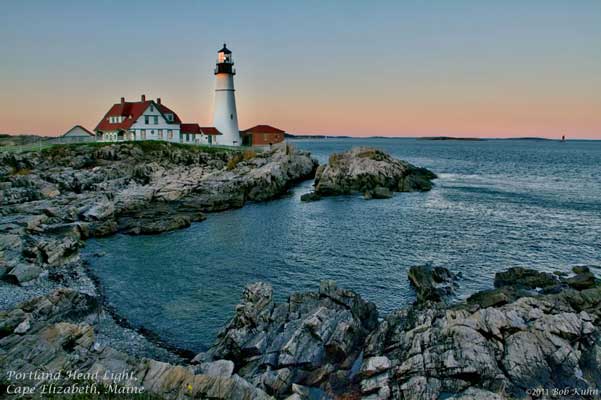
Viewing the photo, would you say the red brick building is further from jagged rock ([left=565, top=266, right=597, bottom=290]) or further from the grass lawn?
jagged rock ([left=565, top=266, right=597, bottom=290])

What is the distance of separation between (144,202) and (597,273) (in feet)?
130

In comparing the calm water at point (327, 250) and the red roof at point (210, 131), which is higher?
Answer: the red roof at point (210, 131)

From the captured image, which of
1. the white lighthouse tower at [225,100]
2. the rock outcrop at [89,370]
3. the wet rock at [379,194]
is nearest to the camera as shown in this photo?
the rock outcrop at [89,370]

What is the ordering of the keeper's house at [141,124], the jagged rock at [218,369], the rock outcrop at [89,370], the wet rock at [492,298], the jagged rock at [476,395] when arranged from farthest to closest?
the keeper's house at [141,124] → the wet rock at [492,298] → the jagged rock at [218,369] → the jagged rock at [476,395] → the rock outcrop at [89,370]

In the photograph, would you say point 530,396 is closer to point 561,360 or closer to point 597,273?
point 561,360

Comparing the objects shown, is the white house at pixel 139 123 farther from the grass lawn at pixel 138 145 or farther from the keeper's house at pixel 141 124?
the grass lawn at pixel 138 145

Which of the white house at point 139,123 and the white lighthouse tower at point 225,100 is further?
the white lighthouse tower at point 225,100

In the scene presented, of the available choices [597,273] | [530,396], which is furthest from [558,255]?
[530,396]


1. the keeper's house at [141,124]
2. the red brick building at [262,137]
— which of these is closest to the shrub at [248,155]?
the keeper's house at [141,124]

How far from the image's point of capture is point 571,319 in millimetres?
15453

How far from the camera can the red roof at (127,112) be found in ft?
240

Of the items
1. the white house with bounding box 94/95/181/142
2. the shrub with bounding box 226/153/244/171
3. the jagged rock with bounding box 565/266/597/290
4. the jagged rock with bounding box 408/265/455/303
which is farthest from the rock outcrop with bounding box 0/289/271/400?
the white house with bounding box 94/95/181/142

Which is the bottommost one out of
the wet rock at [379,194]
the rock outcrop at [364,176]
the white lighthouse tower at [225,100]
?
the wet rock at [379,194]

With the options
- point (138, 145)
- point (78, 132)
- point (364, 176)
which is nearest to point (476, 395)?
point (364, 176)
